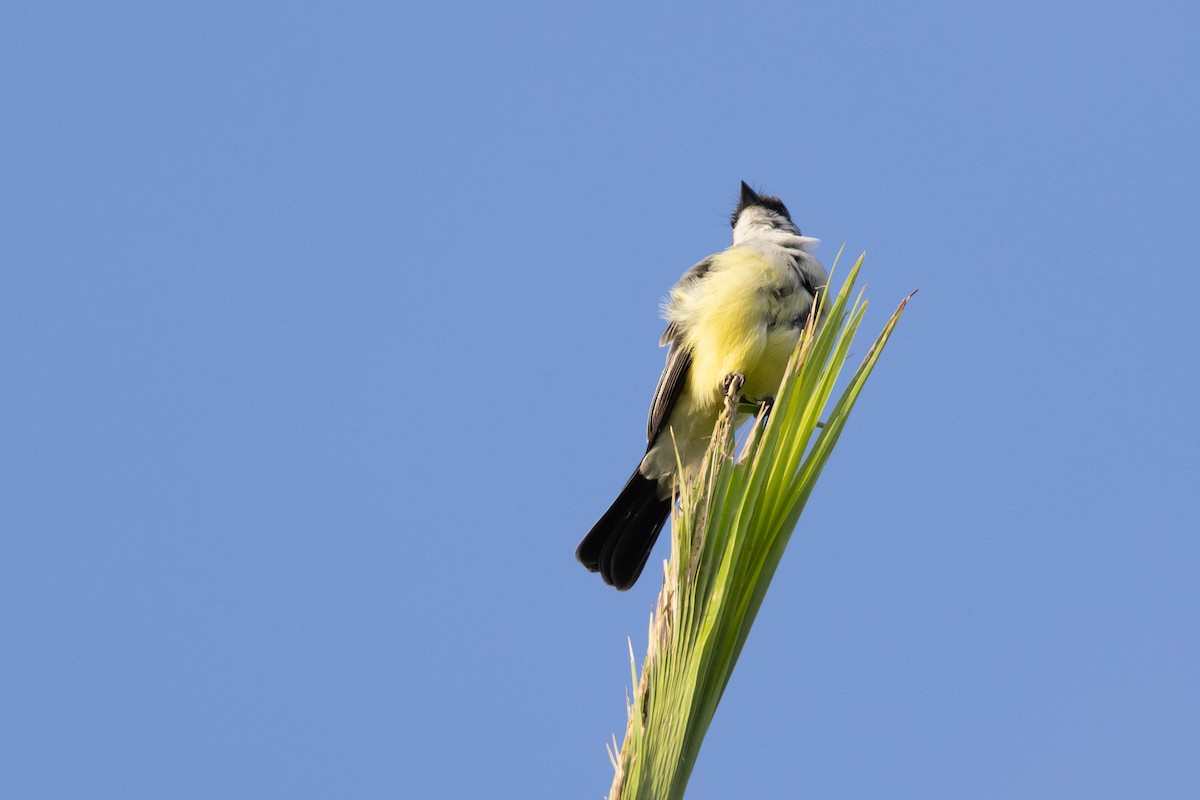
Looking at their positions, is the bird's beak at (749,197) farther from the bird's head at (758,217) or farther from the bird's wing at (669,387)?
the bird's wing at (669,387)

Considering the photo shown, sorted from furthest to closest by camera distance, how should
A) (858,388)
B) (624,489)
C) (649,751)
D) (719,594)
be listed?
(624,489)
(858,388)
(719,594)
(649,751)

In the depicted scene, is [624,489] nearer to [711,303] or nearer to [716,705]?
[711,303]

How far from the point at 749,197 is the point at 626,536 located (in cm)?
285

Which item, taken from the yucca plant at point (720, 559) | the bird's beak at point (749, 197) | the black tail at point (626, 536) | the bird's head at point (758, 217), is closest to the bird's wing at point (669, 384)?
the black tail at point (626, 536)

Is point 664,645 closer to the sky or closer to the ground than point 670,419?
closer to the ground

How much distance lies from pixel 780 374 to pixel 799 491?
2.90 metres

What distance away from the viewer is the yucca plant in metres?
1.72

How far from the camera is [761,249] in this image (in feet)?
17.7

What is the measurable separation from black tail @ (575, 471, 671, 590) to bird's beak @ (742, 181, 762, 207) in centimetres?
246

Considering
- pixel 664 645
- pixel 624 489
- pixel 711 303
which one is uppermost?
pixel 711 303

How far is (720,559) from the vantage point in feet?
6.32

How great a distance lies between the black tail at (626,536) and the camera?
4883 mm

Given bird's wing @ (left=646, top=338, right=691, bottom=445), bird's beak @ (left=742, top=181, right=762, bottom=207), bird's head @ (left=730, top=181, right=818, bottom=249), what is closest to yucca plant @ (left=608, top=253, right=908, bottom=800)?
bird's wing @ (left=646, top=338, right=691, bottom=445)

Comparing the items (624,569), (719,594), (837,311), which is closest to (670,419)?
(624,569)
